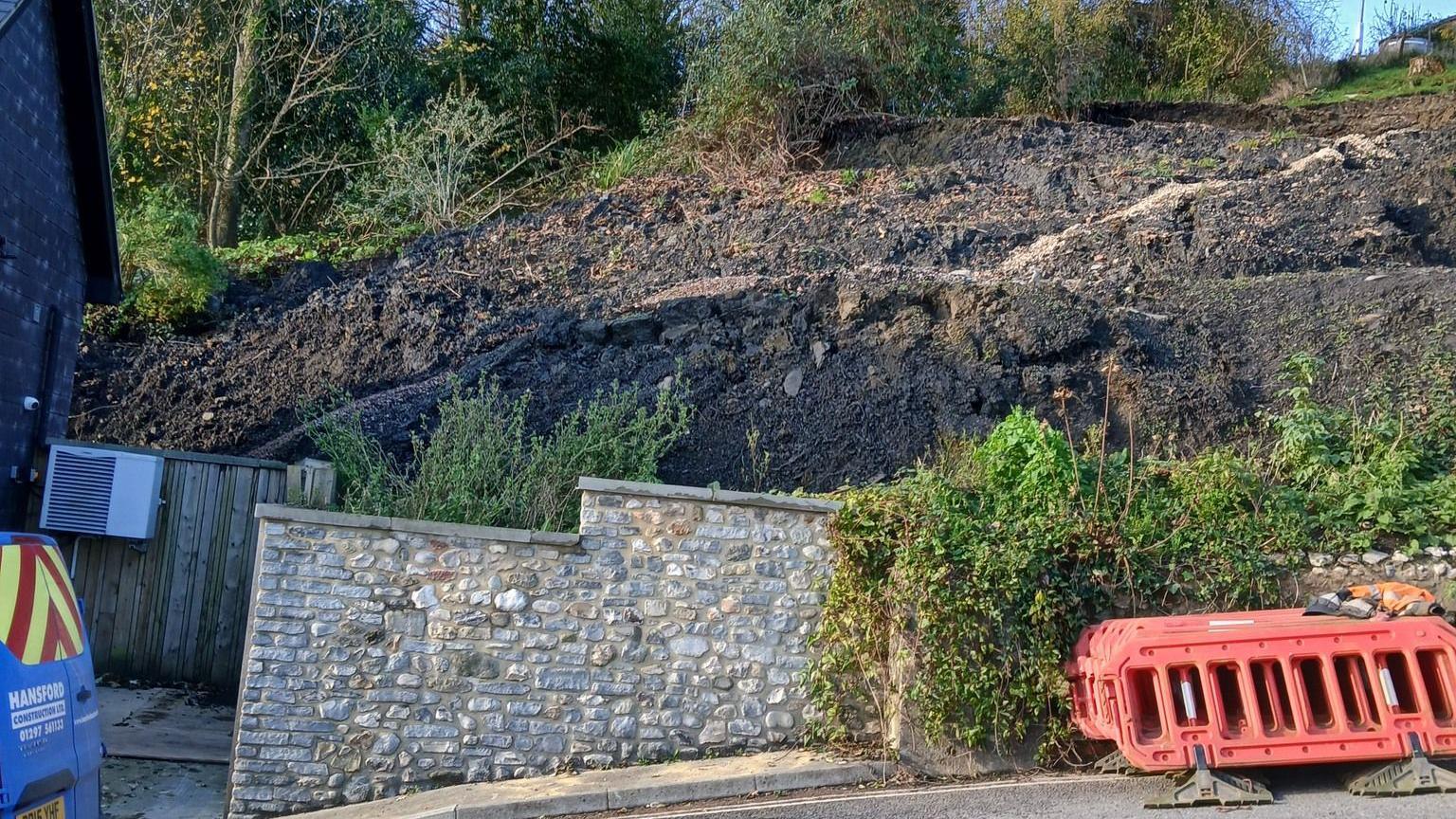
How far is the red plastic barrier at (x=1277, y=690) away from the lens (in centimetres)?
569

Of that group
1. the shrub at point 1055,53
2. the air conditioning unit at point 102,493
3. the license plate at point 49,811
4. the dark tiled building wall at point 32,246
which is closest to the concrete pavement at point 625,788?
the license plate at point 49,811

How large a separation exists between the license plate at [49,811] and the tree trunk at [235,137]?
1301 cm

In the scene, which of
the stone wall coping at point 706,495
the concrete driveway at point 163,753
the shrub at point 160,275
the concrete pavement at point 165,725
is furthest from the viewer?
the shrub at point 160,275

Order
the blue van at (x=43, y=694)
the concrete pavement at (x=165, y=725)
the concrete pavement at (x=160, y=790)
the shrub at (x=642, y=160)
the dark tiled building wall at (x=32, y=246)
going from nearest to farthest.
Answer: the blue van at (x=43, y=694)
the concrete pavement at (x=160, y=790)
the concrete pavement at (x=165, y=725)
the dark tiled building wall at (x=32, y=246)
the shrub at (x=642, y=160)

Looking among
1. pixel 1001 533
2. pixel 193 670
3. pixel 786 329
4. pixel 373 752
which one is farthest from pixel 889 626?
pixel 193 670

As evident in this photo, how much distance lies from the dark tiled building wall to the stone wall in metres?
3.58

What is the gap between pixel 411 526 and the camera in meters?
6.86

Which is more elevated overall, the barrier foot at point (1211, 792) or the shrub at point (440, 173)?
the shrub at point (440, 173)

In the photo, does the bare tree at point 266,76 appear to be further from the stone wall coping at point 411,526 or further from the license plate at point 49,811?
the license plate at point 49,811

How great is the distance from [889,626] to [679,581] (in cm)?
134

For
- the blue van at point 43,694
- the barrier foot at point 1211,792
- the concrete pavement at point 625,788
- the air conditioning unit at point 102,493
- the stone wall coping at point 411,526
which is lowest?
the concrete pavement at point 625,788

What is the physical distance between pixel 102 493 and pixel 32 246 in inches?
96.6

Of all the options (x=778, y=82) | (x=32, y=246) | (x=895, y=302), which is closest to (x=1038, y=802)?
(x=895, y=302)

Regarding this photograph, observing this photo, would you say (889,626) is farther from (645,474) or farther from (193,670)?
(193,670)
